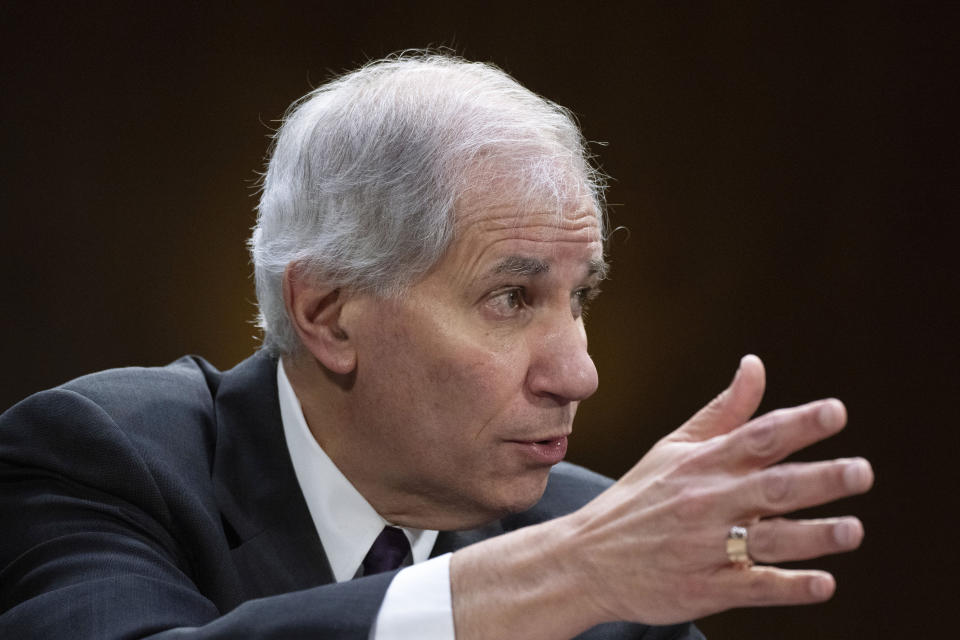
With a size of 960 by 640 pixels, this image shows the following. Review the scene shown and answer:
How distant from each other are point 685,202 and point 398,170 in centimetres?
152

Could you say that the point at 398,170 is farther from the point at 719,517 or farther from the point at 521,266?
the point at 719,517

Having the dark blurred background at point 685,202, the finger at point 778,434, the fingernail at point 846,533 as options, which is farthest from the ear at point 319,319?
the dark blurred background at point 685,202

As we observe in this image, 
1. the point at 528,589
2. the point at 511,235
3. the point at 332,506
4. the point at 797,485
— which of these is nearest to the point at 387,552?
the point at 332,506

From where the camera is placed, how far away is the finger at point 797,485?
1031mm

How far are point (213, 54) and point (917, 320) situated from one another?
1.96m

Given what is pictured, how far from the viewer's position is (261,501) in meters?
1.76

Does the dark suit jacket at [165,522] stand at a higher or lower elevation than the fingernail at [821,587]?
lower

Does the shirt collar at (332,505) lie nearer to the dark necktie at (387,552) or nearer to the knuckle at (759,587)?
the dark necktie at (387,552)

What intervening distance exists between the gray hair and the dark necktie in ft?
1.12

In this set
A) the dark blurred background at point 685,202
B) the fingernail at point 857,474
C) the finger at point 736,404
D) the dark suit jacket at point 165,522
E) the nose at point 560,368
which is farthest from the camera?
the dark blurred background at point 685,202

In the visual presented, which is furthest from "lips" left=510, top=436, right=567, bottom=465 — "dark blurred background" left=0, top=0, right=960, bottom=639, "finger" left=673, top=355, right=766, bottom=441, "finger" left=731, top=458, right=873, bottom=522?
"dark blurred background" left=0, top=0, right=960, bottom=639

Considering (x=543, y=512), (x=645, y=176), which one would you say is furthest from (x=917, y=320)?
(x=543, y=512)

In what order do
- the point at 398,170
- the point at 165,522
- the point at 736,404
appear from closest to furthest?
the point at 736,404
the point at 165,522
the point at 398,170

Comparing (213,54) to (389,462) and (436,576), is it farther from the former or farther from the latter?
(436,576)
